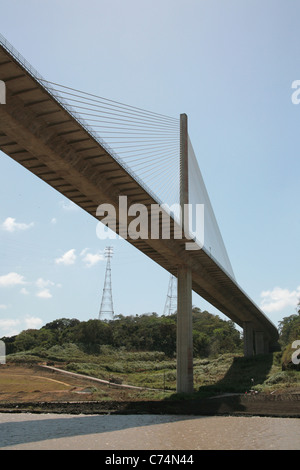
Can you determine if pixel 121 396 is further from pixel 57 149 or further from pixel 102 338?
pixel 102 338

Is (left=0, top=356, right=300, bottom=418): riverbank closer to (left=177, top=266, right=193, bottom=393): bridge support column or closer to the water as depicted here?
(left=177, top=266, right=193, bottom=393): bridge support column

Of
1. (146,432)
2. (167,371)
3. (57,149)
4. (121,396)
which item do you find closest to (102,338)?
(167,371)

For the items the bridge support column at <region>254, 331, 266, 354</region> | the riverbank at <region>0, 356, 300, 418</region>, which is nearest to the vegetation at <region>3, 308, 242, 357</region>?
the bridge support column at <region>254, 331, 266, 354</region>

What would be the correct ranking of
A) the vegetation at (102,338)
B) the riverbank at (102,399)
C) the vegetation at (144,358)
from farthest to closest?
the vegetation at (102,338)
the vegetation at (144,358)
the riverbank at (102,399)

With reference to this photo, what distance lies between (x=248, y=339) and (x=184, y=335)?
136 feet

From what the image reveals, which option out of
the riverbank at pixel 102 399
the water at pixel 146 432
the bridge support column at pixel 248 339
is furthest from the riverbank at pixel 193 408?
the bridge support column at pixel 248 339

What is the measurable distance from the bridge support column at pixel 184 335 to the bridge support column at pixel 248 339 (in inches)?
1557

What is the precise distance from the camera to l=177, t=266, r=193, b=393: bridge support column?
38.8m

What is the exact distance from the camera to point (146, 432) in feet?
59.4

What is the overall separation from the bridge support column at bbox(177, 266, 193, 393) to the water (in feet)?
47.3

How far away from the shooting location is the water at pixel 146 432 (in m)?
15.2

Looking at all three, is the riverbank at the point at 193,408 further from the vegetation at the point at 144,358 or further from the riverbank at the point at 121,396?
the vegetation at the point at 144,358
